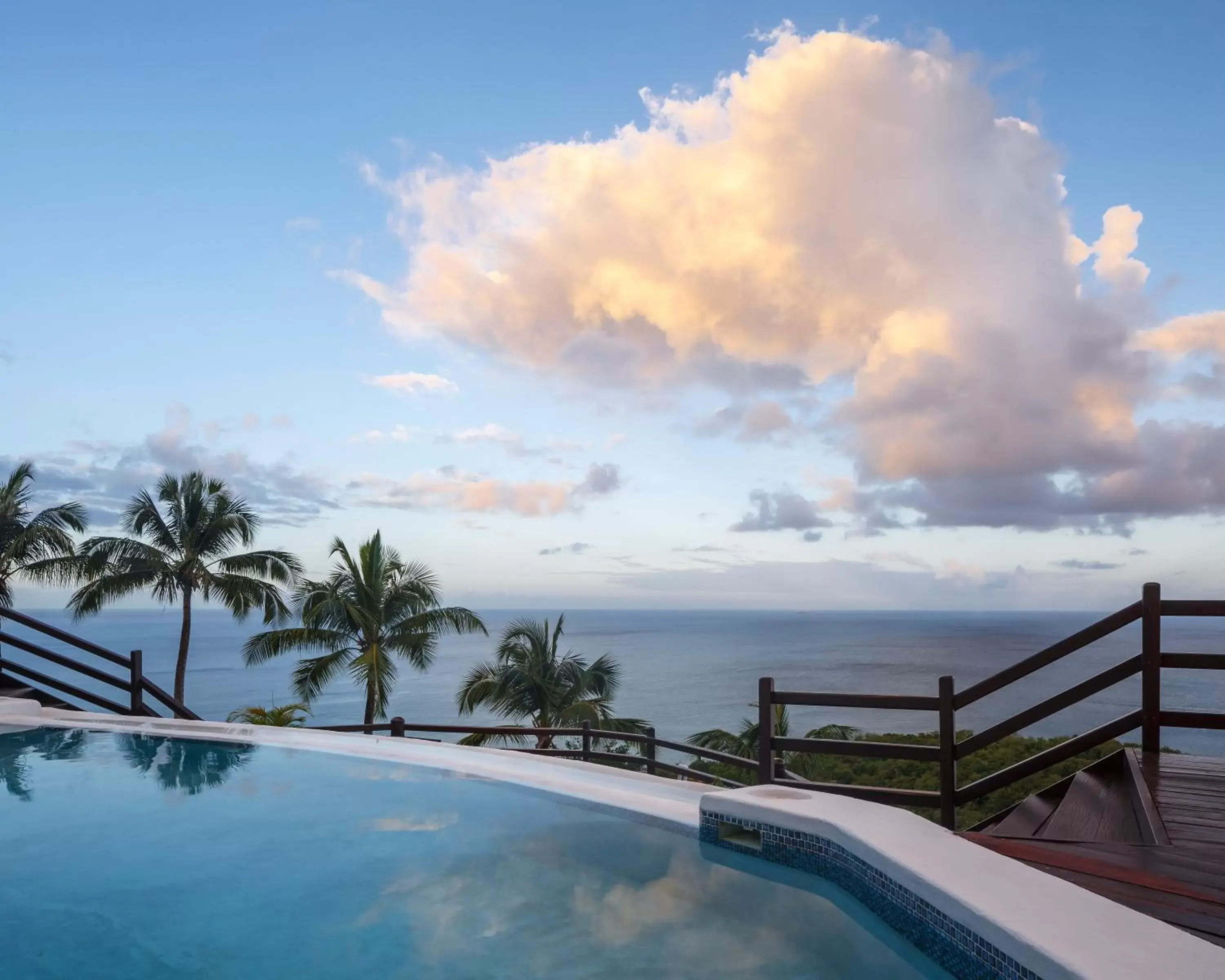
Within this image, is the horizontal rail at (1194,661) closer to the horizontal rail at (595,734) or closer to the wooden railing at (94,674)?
the horizontal rail at (595,734)

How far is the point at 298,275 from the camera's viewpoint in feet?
48.9

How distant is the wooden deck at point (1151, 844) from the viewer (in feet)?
7.91

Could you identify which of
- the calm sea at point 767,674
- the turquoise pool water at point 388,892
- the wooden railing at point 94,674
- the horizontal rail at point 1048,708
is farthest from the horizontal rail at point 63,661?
the calm sea at point 767,674

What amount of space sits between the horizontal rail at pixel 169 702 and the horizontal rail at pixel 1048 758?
7517 millimetres

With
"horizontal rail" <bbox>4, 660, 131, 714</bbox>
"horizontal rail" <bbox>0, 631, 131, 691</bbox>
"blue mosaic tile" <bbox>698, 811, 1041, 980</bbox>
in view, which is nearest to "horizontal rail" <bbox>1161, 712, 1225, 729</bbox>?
"blue mosaic tile" <bbox>698, 811, 1041, 980</bbox>

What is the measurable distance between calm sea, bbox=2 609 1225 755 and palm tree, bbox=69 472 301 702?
73.4 ft

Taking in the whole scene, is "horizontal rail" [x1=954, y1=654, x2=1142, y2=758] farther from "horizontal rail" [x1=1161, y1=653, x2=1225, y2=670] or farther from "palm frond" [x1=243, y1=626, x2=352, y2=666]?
"palm frond" [x1=243, y1=626, x2=352, y2=666]

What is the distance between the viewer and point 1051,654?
3938mm

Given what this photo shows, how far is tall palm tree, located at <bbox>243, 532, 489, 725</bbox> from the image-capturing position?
1841 cm

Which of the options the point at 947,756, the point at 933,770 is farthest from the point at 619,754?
the point at 933,770

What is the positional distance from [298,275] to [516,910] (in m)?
13.9

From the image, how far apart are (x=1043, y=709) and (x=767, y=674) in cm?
5381

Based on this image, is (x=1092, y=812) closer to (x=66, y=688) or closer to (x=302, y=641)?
(x=66, y=688)

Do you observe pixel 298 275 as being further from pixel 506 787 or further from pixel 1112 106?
pixel 1112 106
